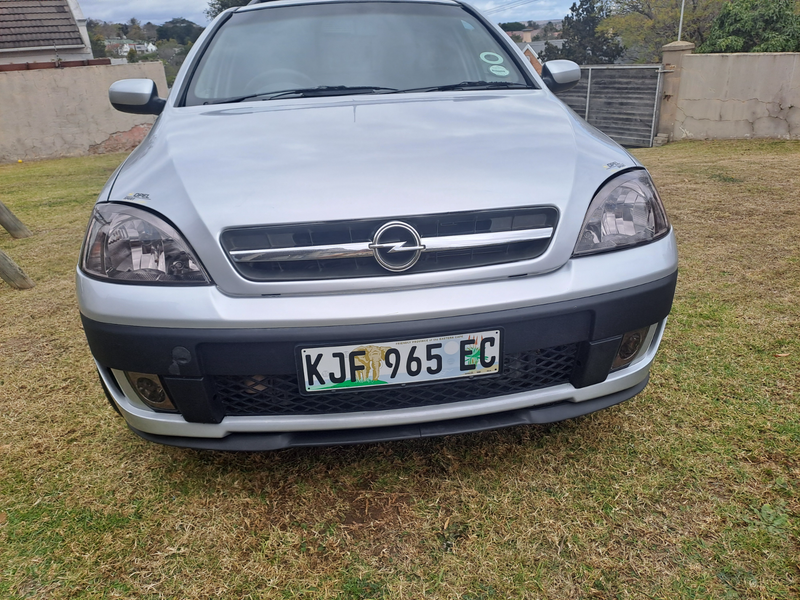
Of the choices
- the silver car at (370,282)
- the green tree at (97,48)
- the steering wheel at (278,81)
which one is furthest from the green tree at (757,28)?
the green tree at (97,48)

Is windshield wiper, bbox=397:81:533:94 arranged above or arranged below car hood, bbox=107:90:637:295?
above

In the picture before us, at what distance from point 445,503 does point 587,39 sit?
5207 cm

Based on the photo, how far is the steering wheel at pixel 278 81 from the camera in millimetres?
2168

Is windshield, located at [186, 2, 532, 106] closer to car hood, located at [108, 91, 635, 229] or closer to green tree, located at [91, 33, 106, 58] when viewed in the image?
car hood, located at [108, 91, 635, 229]

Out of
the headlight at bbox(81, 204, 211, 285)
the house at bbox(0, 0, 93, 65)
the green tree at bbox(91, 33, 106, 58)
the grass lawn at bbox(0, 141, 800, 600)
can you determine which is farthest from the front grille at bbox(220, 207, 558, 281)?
the green tree at bbox(91, 33, 106, 58)

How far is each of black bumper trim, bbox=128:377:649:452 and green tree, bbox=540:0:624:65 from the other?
48.5 m

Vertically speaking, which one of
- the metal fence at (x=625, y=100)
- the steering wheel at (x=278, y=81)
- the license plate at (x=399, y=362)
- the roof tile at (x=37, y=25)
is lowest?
the metal fence at (x=625, y=100)

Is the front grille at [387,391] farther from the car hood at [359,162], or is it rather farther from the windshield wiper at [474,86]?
the windshield wiper at [474,86]

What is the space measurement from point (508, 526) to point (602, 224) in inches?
33.1

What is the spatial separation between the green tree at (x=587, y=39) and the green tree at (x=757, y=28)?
1045 inches

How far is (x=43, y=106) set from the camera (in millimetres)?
10922

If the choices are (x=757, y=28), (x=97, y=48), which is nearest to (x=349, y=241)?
(x=757, y=28)

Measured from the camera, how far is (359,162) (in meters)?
1.52

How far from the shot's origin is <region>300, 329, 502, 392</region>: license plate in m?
1.38
